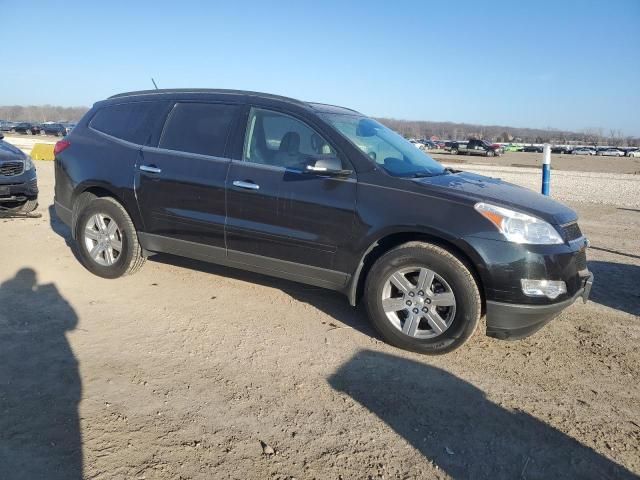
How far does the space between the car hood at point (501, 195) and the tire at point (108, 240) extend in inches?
114

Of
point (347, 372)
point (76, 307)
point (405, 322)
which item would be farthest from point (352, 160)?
point (76, 307)

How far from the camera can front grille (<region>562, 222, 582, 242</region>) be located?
3725mm

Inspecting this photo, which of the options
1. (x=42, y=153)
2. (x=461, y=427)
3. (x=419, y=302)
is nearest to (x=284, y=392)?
(x=461, y=427)

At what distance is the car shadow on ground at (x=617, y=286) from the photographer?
194 inches

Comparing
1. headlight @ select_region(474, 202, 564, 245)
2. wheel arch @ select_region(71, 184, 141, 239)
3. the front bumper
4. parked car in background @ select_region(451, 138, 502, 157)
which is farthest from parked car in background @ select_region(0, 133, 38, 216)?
parked car in background @ select_region(451, 138, 502, 157)

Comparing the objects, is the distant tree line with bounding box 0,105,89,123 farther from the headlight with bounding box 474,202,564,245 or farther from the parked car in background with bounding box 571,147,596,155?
the headlight with bounding box 474,202,564,245

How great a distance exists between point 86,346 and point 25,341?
0.45 m

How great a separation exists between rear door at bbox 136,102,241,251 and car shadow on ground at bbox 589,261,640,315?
12.5 ft

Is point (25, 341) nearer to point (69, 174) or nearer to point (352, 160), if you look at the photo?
point (69, 174)

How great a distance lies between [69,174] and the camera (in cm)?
547

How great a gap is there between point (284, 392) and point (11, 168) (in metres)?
6.45

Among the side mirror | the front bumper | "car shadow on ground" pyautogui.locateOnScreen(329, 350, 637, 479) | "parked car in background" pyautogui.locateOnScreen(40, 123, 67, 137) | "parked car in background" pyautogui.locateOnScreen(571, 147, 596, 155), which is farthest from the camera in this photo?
"parked car in background" pyautogui.locateOnScreen(571, 147, 596, 155)

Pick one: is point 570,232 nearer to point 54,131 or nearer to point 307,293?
point 307,293

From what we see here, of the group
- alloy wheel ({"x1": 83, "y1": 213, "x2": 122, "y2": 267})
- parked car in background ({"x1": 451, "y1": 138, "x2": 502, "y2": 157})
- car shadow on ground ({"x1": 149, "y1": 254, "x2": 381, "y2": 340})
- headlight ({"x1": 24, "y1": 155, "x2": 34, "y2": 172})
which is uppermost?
parked car in background ({"x1": 451, "y1": 138, "x2": 502, "y2": 157})
